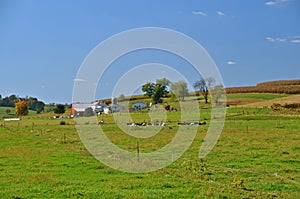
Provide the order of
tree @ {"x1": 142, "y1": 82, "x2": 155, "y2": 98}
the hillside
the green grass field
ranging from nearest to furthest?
the green grass field, tree @ {"x1": 142, "y1": 82, "x2": 155, "y2": 98}, the hillside

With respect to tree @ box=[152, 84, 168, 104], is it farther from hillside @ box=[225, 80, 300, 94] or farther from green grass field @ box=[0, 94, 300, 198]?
green grass field @ box=[0, 94, 300, 198]

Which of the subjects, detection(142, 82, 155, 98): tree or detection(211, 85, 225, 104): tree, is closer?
detection(142, 82, 155, 98): tree

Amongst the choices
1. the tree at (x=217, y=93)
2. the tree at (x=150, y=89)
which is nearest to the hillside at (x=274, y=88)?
the tree at (x=217, y=93)

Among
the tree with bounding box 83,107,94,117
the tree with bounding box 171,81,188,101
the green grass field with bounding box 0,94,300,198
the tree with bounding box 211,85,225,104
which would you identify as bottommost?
the green grass field with bounding box 0,94,300,198

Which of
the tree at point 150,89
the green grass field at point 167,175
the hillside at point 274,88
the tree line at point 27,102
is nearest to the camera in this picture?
the green grass field at point 167,175

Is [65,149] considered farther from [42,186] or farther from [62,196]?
[62,196]

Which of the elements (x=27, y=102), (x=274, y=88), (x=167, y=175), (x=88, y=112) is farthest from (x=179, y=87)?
(x=27, y=102)

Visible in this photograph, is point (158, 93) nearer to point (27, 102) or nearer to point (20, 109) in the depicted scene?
point (20, 109)

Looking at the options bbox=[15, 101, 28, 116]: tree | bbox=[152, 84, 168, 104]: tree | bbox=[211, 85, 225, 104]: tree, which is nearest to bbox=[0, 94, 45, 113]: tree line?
bbox=[15, 101, 28, 116]: tree

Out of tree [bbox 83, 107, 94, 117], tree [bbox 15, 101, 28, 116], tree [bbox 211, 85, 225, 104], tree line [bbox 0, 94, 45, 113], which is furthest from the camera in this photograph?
tree line [bbox 0, 94, 45, 113]

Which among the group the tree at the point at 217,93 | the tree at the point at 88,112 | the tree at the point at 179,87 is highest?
the tree at the point at 217,93

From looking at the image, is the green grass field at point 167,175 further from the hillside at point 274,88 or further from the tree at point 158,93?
the hillside at point 274,88

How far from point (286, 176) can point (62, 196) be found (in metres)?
8.14

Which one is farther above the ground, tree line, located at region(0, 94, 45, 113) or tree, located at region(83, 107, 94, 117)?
tree line, located at region(0, 94, 45, 113)
